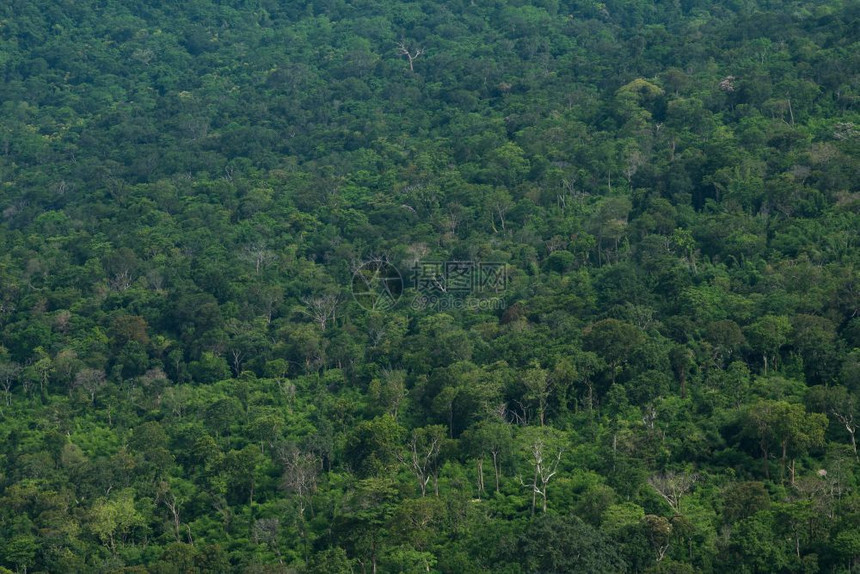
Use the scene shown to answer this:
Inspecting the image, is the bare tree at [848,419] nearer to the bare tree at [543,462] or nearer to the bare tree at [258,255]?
the bare tree at [543,462]

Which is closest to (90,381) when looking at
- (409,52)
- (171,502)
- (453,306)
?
(171,502)

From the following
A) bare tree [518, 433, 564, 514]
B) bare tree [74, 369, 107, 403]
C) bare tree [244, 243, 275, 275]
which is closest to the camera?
bare tree [518, 433, 564, 514]

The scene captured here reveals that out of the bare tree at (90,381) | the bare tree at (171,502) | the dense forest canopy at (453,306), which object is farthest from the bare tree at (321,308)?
the bare tree at (171,502)

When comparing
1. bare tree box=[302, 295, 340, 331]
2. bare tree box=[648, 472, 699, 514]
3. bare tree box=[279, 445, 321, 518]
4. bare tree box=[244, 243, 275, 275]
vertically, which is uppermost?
bare tree box=[648, 472, 699, 514]

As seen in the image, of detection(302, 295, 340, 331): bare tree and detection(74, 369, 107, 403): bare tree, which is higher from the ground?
detection(302, 295, 340, 331): bare tree

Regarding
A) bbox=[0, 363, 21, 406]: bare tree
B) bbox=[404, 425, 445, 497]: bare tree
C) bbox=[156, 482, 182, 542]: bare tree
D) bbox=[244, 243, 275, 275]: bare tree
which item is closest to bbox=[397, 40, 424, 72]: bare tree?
bbox=[244, 243, 275, 275]: bare tree

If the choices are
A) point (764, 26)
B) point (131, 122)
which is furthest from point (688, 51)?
point (131, 122)

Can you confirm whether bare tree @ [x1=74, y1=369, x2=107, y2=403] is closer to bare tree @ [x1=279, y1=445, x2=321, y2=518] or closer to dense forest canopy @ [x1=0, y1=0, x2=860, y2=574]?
dense forest canopy @ [x1=0, y1=0, x2=860, y2=574]

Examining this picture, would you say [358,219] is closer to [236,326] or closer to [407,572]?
[236,326]
